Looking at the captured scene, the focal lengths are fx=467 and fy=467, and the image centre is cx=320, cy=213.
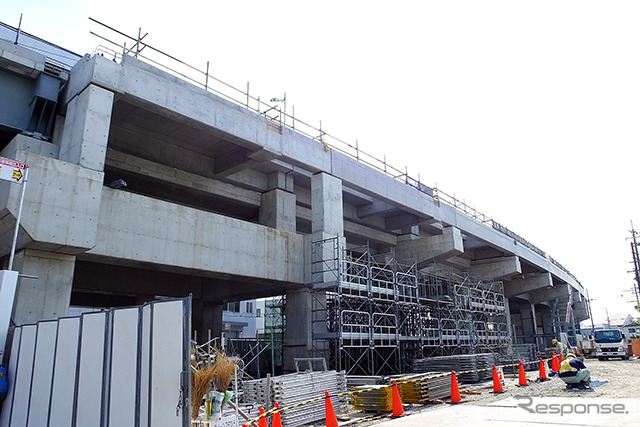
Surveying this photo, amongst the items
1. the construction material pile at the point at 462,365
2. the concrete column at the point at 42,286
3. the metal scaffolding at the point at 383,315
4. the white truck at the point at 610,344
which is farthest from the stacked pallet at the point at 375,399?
the white truck at the point at 610,344

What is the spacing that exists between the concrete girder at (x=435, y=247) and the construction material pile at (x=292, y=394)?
53.2 feet

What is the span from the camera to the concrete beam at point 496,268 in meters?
37.7

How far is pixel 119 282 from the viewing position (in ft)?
77.5

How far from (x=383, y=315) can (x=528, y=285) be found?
96.0 feet

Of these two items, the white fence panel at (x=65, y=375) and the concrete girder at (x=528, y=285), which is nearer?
the white fence panel at (x=65, y=375)

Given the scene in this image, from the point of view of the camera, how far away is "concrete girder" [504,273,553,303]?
4544cm

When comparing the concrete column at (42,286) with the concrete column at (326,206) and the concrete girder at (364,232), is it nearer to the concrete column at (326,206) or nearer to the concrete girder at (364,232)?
the concrete column at (326,206)

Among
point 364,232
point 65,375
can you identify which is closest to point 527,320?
point 364,232

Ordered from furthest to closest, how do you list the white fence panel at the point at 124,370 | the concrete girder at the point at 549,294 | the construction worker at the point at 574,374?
the concrete girder at the point at 549,294 < the construction worker at the point at 574,374 < the white fence panel at the point at 124,370

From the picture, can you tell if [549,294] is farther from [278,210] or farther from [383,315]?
[278,210]

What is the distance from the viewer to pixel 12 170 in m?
11.3

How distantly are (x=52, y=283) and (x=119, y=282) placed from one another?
35.2ft

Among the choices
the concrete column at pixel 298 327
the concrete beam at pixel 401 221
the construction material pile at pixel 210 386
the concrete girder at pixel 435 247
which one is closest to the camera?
the construction material pile at pixel 210 386

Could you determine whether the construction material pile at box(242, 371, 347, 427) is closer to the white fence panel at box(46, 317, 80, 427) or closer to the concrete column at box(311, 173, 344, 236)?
the white fence panel at box(46, 317, 80, 427)
